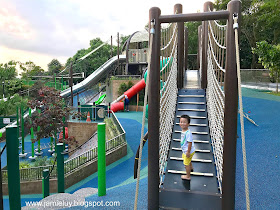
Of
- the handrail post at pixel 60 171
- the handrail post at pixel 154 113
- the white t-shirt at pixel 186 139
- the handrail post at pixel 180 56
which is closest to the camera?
the handrail post at pixel 154 113

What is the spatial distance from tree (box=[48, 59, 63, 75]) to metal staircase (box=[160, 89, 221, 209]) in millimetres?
32451

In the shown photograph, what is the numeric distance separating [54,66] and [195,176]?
1391 inches

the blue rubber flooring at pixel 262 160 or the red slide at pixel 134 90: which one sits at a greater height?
the red slide at pixel 134 90

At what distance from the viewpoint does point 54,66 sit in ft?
117

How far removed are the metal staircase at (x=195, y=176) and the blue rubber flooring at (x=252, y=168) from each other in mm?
418

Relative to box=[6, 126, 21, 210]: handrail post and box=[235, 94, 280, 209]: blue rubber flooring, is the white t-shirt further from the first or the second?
box=[6, 126, 21, 210]: handrail post

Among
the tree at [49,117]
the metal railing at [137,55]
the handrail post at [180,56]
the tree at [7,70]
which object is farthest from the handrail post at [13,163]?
the tree at [7,70]

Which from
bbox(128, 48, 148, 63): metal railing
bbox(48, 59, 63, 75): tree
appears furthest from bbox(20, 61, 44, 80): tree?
bbox(128, 48, 148, 63): metal railing

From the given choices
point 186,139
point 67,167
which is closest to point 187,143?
point 186,139

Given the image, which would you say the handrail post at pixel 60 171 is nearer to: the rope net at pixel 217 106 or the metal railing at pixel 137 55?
the rope net at pixel 217 106

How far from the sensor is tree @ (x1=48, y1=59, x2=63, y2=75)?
34.9 metres

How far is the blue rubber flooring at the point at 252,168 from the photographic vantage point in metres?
3.66

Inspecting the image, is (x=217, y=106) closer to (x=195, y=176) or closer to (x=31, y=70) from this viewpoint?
(x=195, y=176)

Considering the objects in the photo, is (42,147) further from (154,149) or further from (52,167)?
(154,149)
